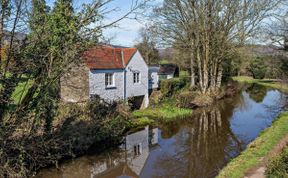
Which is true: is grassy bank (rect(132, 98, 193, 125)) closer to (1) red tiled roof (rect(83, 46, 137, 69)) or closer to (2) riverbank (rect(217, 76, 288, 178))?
(1) red tiled roof (rect(83, 46, 137, 69))

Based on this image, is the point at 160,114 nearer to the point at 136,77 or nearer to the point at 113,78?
the point at 136,77

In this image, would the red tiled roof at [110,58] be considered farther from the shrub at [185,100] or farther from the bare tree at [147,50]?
the bare tree at [147,50]

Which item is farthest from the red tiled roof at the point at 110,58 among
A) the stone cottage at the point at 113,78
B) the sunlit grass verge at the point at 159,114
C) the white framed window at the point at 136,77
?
the sunlit grass verge at the point at 159,114

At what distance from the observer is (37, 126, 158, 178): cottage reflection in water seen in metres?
13.6

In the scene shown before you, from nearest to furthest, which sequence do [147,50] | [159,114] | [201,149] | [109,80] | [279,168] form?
[279,168]
[201,149]
[109,80]
[159,114]
[147,50]

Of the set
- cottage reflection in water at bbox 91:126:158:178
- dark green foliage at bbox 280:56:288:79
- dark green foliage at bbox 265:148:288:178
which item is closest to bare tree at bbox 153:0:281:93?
dark green foliage at bbox 280:56:288:79

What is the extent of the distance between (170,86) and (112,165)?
19.4 m

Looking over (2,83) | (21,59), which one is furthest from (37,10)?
(2,83)

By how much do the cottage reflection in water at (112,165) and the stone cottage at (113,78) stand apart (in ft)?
21.6

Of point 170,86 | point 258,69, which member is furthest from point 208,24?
point 258,69

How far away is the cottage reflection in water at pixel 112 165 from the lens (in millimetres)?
13633

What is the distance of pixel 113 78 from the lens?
2503cm

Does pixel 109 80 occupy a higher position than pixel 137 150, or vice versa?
pixel 109 80

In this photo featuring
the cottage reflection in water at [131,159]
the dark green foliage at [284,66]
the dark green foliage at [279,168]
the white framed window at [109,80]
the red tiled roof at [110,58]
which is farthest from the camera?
the dark green foliage at [284,66]
